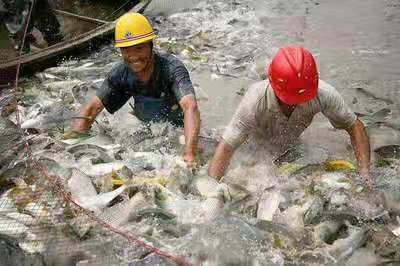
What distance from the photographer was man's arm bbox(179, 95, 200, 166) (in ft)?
12.5

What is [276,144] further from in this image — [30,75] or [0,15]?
[0,15]

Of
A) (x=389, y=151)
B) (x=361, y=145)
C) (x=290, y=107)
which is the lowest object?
(x=389, y=151)

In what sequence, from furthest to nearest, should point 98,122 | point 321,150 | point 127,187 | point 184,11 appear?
point 184,11 → point 98,122 → point 321,150 → point 127,187

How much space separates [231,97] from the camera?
6.27 metres

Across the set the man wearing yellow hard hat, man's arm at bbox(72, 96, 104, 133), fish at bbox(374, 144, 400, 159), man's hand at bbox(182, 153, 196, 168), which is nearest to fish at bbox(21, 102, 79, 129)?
man's arm at bbox(72, 96, 104, 133)

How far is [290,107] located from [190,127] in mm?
848

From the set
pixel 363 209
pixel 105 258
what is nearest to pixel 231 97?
pixel 363 209

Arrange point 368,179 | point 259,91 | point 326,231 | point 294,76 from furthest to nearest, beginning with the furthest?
1. point 259,91
2. point 368,179
3. point 294,76
4. point 326,231

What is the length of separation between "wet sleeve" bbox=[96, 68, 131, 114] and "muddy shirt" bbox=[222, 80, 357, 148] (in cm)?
134

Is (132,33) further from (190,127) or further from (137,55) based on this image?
(190,127)

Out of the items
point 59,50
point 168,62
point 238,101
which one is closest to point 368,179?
point 168,62

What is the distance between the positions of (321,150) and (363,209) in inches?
53.0

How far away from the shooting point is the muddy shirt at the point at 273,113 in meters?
3.45

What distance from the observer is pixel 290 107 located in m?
3.57
